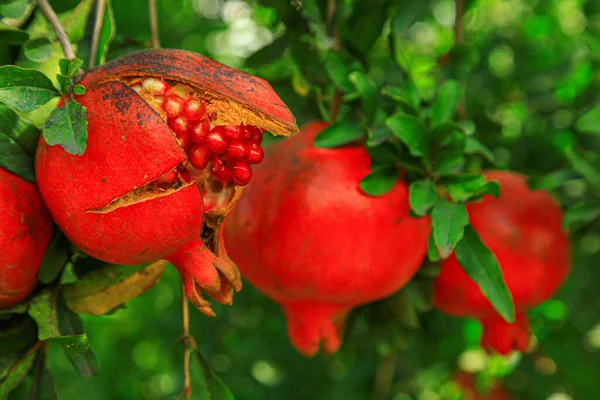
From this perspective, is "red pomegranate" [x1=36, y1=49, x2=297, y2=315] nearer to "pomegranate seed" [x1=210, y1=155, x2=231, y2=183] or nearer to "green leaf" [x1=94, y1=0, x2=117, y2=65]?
"pomegranate seed" [x1=210, y1=155, x2=231, y2=183]

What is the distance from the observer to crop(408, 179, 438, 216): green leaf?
962mm

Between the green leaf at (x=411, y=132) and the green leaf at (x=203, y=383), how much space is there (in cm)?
43

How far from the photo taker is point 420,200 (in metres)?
0.97

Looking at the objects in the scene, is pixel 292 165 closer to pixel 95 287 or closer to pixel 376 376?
pixel 95 287

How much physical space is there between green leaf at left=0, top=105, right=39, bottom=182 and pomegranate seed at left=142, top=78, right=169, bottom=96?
190 mm

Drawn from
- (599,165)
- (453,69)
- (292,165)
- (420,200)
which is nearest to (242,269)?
(292,165)

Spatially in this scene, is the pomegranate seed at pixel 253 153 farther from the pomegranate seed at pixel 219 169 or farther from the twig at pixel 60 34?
the twig at pixel 60 34

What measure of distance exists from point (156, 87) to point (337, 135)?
38cm

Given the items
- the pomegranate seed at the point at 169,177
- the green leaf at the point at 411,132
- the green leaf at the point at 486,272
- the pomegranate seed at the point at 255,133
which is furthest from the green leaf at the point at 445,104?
the pomegranate seed at the point at 169,177

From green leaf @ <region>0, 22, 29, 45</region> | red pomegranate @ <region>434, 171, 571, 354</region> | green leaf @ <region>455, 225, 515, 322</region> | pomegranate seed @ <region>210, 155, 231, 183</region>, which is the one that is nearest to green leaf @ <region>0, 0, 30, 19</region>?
green leaf @ <region>0, 22, 29, 45</region>

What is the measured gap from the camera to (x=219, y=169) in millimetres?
735

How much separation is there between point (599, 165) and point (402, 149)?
491 millimetres

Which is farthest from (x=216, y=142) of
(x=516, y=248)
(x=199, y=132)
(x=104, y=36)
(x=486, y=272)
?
(x=516, y=248)

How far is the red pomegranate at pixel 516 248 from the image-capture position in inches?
50.7
